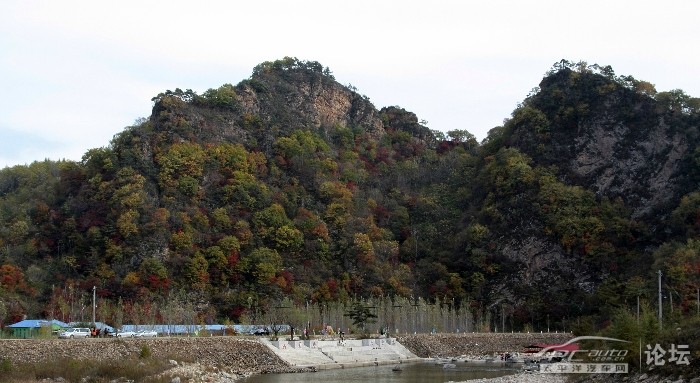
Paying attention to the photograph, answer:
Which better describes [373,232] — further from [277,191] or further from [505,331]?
[505,331]

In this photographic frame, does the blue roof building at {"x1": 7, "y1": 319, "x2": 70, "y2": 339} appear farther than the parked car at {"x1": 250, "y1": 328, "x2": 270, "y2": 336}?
No

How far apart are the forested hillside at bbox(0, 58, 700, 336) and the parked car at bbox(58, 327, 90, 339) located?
13.6 m

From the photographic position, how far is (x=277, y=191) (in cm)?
11769

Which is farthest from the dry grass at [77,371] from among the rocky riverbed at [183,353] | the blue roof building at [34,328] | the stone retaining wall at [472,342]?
the stone retaining wall at [472,342]

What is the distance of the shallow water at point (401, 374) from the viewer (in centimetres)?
5969

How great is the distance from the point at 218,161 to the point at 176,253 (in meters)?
19.1

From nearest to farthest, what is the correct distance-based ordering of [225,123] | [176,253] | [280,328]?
[280,328] → [176,253] → [225,123]

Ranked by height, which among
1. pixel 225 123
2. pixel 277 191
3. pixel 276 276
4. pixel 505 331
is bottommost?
pixel 505 331

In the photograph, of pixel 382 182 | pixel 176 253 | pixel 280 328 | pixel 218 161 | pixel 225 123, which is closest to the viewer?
pixel 280 328

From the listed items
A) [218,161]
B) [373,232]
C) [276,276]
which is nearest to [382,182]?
[373,232]

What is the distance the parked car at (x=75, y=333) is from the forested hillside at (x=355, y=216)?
13.6 metres

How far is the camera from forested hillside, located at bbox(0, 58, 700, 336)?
96125mm

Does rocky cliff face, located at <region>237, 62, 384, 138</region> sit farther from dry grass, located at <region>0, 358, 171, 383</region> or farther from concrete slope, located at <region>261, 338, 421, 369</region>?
dry grass, located at <region>0, 358, 171, 383</region>

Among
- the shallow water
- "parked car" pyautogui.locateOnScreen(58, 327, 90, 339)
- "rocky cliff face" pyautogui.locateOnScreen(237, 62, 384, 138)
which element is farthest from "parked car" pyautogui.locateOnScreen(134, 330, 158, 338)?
"rocky cliff face" pyautogui.locateOnScreen(237, 62, 384, 138)
